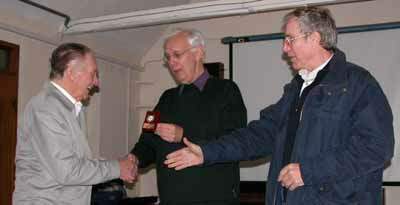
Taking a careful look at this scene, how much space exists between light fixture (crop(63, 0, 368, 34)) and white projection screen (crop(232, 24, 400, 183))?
1.12 meters

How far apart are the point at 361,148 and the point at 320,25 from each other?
0.56 metres

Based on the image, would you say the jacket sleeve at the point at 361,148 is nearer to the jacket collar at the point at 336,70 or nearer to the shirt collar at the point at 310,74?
the jacket collar at the point at 336,70

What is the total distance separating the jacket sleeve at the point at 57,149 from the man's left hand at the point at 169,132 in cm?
43

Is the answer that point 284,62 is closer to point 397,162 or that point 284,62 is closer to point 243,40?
point 243,40

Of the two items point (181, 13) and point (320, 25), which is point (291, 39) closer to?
point (320, 25)

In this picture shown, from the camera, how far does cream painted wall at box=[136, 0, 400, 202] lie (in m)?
4.93

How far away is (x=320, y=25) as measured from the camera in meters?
2.04

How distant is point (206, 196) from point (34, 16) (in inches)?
103

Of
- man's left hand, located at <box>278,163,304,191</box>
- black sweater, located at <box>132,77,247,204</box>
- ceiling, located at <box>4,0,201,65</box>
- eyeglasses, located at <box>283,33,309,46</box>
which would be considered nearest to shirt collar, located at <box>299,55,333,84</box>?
eyeglasses, located at <box>283,33,309,46</box>

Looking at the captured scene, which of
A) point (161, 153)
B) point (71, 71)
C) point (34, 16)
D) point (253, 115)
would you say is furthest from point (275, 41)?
point (71, 71)

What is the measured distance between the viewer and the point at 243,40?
5.37 meters

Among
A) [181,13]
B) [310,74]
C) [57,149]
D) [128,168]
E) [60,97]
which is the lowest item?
[128,168]

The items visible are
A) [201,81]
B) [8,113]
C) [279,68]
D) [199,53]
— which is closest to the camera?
[201,81]

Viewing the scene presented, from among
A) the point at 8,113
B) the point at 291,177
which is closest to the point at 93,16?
the point at 8,113
